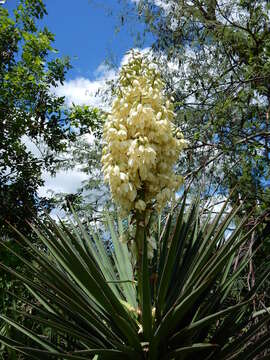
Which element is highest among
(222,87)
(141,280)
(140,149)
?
(222,87)

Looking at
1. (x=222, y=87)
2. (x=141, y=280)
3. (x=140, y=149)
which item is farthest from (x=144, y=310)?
(x=222, y=87)

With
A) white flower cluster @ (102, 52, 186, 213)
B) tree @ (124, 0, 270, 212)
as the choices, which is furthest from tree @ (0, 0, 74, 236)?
white flower cluster @ (102, 52, 186, 213)

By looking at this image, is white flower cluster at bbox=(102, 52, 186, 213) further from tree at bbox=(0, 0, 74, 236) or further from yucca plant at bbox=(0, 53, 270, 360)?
tree at bbox=(0, 0, 74, 236)

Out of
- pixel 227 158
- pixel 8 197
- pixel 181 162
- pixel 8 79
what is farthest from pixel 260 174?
pixel 8 79

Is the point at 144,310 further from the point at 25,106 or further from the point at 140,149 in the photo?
the point at 25,106

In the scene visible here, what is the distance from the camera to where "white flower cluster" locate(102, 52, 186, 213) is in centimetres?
183

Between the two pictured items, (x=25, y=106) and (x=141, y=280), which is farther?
(x=25, y=106)

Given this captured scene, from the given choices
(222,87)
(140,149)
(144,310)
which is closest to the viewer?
(144,310)

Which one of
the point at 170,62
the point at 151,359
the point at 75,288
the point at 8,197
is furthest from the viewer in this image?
the point at 170,62

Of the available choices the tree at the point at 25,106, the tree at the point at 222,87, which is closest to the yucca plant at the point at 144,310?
the tree at the point at 222,87

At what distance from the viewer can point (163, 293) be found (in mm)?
1775

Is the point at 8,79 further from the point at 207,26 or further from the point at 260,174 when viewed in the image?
the point at 260,174

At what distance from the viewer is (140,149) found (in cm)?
178

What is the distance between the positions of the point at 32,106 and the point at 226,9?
244cm
